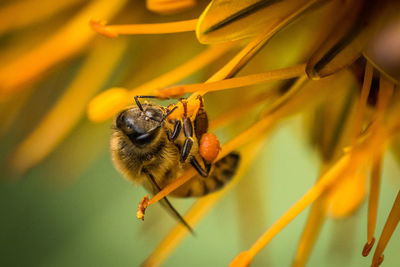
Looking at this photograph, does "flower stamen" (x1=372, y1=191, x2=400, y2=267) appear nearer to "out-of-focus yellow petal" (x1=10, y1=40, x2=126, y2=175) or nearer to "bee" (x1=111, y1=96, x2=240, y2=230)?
"bee" (x1=111, y1=96, x2=240, y2=230)

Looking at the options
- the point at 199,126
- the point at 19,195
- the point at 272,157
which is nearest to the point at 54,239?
the point at 19,195

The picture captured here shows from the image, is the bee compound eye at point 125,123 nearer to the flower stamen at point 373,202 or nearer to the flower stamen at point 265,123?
the flower stamen at point 265,123

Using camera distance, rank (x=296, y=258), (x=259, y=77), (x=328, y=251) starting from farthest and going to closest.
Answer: (x=328, y=251) < (x=296, y=258) < (x=259, y=77)

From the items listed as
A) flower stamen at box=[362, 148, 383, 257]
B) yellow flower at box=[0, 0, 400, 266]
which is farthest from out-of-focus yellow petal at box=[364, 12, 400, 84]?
flower stamen at box=[362, 148, 383, 257]

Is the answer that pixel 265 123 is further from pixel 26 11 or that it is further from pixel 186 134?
pixel 26 11

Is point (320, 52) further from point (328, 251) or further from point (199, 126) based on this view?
point (328, 251)

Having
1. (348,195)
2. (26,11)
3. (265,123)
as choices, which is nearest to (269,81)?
(265,123)

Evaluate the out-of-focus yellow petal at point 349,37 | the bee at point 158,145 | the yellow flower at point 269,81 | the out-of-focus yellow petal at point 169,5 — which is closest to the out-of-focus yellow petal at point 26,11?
the yellow flower at point 269,81
